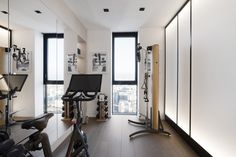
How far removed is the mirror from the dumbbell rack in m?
1.67

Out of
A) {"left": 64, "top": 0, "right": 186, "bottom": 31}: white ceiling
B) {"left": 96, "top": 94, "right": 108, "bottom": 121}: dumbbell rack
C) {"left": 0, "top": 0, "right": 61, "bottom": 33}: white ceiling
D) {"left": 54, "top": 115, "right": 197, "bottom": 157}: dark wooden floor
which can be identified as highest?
{"left": 64, "top": 0, "right": 186, "bottom": 31}: white ceiling

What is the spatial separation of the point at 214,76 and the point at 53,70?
264 cm

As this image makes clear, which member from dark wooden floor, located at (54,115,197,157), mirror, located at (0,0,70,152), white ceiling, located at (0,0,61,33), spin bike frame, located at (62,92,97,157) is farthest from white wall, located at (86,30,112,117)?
spin bike frame, located at (62,92,97,157)

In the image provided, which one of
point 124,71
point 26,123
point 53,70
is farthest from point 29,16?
point 124,71

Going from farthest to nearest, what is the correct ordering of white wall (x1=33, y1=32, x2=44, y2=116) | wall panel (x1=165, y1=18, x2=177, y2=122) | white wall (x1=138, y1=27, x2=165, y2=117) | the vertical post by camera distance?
white wall (x1=138, y1=27, x2=165, y2=117)
wall panel (x1=165, y1=18, x2=177, y2=122)
the vertical post
white wall (x1=33, y1=32, x2=44, y2=116)

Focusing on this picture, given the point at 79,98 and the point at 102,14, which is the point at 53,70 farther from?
the point at 102,14

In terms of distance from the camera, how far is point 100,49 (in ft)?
18.4

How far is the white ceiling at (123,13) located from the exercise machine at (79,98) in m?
1.82

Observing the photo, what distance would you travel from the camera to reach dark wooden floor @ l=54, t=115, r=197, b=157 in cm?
298

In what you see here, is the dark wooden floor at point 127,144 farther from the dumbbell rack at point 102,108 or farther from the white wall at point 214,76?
the dumbbell rack at point 102,108

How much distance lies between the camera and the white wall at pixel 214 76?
6.83 ft

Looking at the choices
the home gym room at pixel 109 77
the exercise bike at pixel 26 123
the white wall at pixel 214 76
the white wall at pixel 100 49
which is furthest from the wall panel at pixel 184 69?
the exercise bike at pixel 26 123

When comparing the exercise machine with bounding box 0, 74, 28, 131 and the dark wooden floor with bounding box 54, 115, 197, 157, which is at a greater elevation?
the exercise machine with bounding box 0, 74, 28, 131

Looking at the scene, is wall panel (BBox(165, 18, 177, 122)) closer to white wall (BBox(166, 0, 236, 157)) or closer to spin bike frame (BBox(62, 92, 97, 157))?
white wall (BBox(166, 0, 236, 157))
